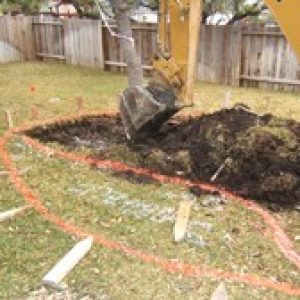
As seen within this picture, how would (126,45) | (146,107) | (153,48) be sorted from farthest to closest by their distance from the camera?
(153,48) < (126,45) < (146,107)

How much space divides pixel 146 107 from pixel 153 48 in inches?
269

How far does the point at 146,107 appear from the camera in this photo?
646 centimetres

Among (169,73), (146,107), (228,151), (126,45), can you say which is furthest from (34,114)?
(228,151)

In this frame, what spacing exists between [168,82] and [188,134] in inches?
29.6

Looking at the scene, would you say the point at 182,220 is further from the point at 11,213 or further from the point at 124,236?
the point at 11,213

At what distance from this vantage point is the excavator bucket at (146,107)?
645 centimetres

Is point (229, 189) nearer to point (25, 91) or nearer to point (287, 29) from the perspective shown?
point (287, 29)

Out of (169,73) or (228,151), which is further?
(169,73)

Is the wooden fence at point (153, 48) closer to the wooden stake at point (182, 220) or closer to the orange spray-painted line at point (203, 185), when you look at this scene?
the orange spray-painted line at point (203, 185)

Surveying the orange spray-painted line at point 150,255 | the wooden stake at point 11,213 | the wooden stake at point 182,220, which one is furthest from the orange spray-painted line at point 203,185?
the wooden stake at point 11,213

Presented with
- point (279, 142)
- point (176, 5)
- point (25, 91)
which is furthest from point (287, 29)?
point (25, 91)

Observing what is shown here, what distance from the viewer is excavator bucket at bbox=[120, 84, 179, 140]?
21.2ft

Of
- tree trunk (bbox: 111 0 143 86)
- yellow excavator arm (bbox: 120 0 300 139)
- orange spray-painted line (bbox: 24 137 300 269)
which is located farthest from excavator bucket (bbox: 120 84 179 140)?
tree trunk (bbox: 111 0 143 86)

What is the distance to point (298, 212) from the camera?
17.1 feet
